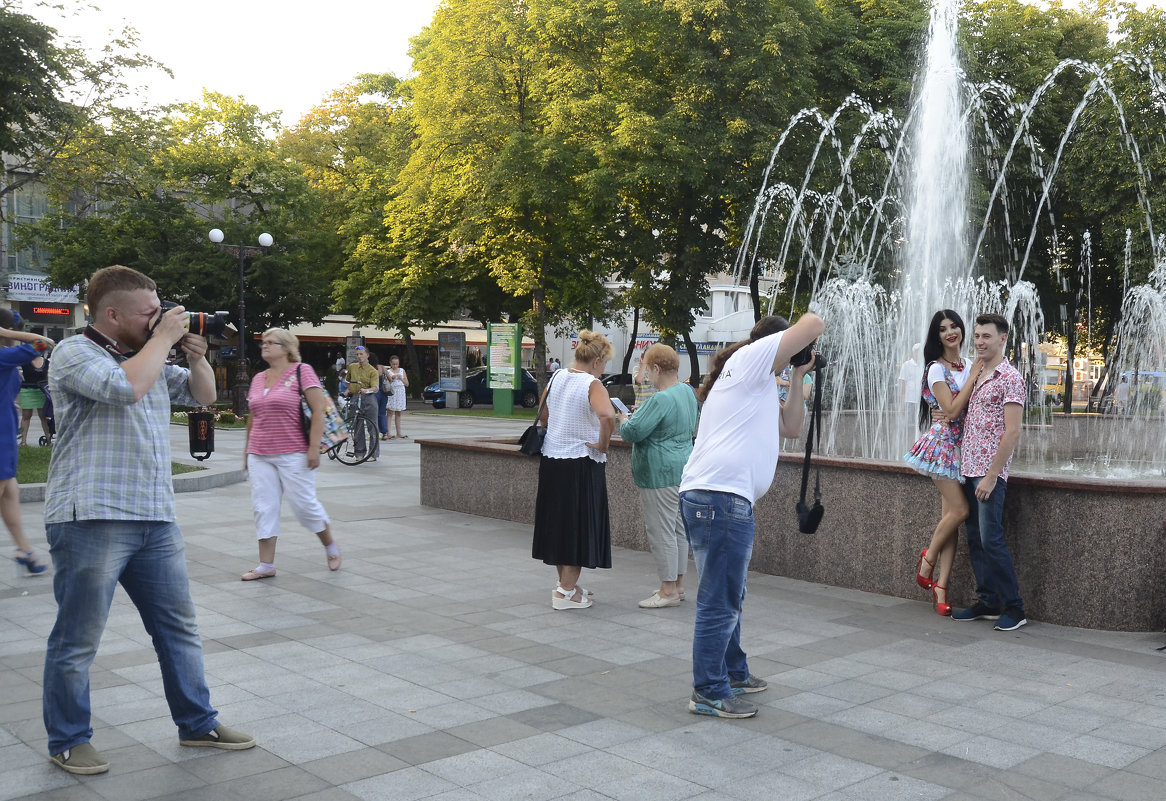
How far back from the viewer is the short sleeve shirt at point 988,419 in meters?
6.60

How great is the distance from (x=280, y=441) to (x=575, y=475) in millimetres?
2491

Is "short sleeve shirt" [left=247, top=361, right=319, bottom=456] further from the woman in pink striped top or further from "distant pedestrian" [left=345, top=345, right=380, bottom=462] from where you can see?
"distant pedestrian" [left=345, top=345, right=380, bottom=462]

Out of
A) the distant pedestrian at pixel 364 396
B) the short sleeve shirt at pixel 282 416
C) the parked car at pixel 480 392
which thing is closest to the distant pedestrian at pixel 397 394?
the distant pedestrian at pixel 364 396

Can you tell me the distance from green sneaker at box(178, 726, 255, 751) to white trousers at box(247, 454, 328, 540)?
374cm

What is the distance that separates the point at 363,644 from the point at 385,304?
1385 inches

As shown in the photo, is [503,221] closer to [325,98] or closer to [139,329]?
[325,98]

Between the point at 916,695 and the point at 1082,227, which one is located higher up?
the point at 1082,227

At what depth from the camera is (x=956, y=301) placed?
2188 cm

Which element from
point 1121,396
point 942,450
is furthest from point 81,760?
point 1121,396

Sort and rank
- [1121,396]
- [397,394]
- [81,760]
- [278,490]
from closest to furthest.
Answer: [81,760] → [278,490] → [397,394] → [1121,396]

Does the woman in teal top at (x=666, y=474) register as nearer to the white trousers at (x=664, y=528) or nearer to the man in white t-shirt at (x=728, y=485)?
the white trousers at (x=664, y=528)

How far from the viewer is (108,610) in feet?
13.7

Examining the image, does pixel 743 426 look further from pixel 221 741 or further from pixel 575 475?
pixel 221 741

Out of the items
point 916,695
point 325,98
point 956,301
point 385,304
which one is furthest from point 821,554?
point 325,98
